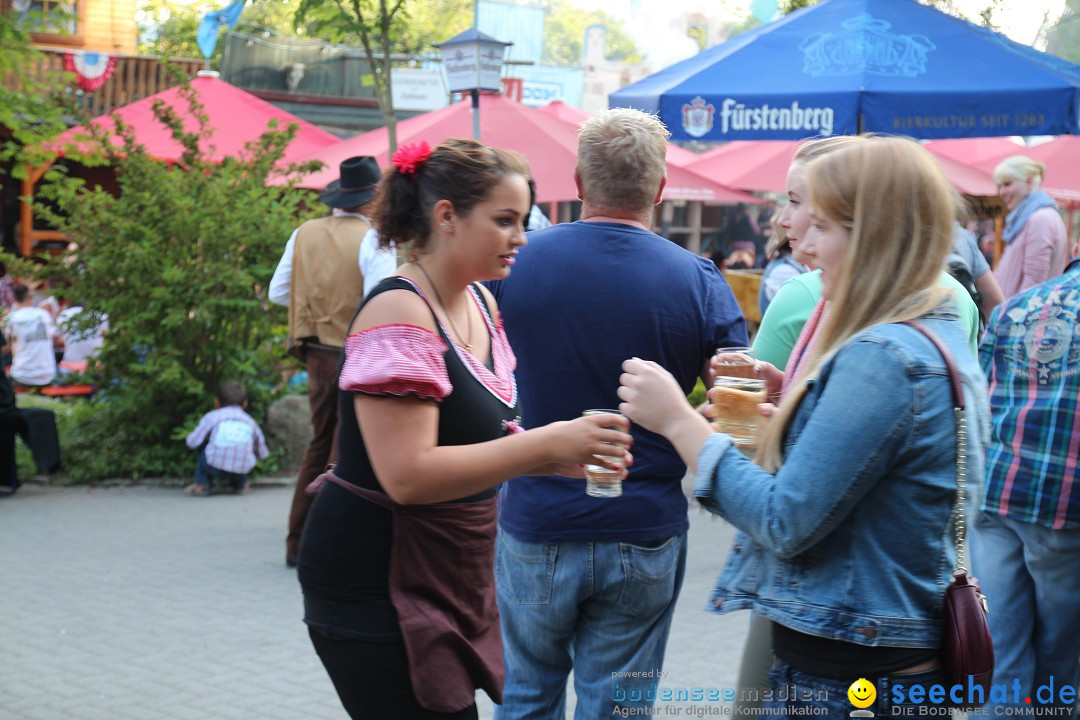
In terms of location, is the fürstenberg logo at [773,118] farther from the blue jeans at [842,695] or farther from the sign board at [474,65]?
the blue jeans at [842,695]

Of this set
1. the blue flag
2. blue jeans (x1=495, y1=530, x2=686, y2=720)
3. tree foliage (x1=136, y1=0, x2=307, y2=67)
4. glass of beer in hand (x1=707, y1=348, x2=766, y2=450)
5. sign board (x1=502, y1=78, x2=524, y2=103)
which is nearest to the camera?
glass of beer in hand (x1=707, y1=348, x2=766, y2=450)

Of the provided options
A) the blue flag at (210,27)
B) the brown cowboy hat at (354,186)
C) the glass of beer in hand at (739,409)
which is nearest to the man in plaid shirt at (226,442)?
the brown cowboy hat at (354,186)

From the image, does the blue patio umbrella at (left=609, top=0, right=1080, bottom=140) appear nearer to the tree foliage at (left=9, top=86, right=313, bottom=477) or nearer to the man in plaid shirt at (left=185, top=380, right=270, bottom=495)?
the tree foliage at (left=9, top=86, right=313, bottom=477)

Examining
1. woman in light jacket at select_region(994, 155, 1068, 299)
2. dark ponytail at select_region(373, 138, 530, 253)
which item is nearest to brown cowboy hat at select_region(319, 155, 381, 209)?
dark ponytail at select_region(373, 138, 530, 253)

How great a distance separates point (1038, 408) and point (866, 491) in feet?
6.19

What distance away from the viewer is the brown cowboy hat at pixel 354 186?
6566 mm

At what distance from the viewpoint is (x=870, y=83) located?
7305 millimetres

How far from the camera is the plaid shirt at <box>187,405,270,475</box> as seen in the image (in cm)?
881

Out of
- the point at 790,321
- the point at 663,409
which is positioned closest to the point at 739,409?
the point at 663,409

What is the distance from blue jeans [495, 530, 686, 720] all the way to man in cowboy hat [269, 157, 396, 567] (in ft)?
11.1

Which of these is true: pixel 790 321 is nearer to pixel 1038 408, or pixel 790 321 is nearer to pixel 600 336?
pixel 600 336

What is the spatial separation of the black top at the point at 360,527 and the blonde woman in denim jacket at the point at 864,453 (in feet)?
1.51

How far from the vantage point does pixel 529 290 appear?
10.8 ft

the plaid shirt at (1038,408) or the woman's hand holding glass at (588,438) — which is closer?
the woman's hand holding glass at (588,438)
